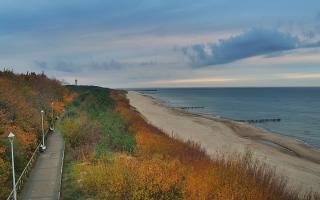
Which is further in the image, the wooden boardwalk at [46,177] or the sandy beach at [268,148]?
the sandy beach at [268,148]

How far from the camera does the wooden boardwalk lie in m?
17.4

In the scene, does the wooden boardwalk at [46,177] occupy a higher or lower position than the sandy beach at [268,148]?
higher

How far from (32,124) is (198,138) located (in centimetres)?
1975

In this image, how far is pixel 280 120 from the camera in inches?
2793

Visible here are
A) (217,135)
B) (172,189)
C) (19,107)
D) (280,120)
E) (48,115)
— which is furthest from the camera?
(280,120)

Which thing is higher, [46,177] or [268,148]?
[46,177]

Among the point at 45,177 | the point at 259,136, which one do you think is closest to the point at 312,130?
the point at 259,136

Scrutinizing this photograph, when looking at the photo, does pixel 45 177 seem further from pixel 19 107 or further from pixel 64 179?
pixel 19 107

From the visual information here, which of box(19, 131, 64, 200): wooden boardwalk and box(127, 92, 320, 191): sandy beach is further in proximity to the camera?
box(127, 92, 320, 191): sandy beach

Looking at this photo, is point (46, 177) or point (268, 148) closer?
point (46, 177)

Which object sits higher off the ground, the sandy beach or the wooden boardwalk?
the wooden boardwalk

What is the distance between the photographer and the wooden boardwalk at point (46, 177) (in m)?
17.4

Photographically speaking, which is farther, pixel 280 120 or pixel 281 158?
pixel 280 120

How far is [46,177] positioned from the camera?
797 inches
